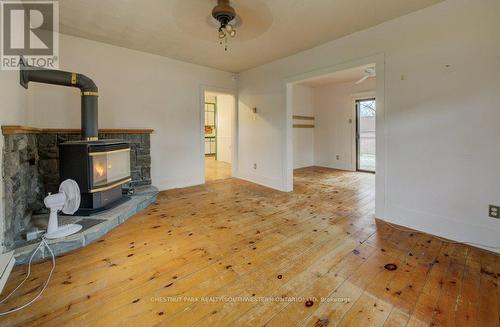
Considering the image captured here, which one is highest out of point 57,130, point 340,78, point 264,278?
point 340,78

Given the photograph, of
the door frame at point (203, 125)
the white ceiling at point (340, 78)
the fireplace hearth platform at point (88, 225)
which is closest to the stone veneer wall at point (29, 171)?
the fireplace hearth platform at point (88, 225)

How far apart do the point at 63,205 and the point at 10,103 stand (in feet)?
3.47

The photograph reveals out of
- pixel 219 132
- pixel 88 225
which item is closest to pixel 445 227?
pixel 88 225

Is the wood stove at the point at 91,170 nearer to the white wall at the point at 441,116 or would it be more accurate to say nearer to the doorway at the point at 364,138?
the white wall at the point at 441,116

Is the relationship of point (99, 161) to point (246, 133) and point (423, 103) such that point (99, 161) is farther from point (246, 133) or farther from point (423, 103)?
point (423, 103)

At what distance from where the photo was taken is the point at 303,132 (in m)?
7.14

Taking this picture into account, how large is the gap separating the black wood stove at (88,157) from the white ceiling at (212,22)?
0.79m

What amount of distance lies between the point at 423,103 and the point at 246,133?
335 cm

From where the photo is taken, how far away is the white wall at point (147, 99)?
328 cm

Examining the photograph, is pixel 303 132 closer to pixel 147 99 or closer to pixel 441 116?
pixel 147 99

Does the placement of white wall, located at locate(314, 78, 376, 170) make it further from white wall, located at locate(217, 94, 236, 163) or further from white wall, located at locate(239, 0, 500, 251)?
white wall, located at locate(239, 0, 500, 251)

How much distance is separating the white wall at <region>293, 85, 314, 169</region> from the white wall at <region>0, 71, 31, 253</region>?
581 cm

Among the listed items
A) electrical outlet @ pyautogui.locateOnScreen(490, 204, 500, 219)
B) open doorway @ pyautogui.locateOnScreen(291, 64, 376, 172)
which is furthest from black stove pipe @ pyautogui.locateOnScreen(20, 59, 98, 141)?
open doorway @ pyautogui.locateOnScreen(291, 64, 376, 172)

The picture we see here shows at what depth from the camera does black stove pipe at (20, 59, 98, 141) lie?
8.45 ft
